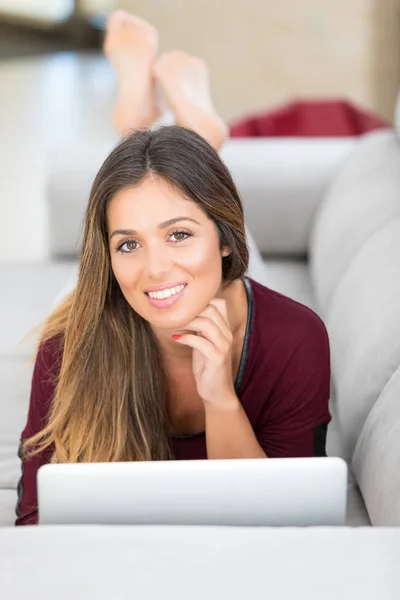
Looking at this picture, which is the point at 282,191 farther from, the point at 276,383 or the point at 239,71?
the point at 239,71

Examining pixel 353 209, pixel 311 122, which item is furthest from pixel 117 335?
pixel 311 122

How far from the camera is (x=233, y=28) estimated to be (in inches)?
207

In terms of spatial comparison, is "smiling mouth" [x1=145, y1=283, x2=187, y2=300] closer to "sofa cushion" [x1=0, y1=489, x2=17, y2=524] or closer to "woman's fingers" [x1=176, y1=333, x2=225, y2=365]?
"woman's fingers" [x1=176, y1=333, x2=225, y2=365]

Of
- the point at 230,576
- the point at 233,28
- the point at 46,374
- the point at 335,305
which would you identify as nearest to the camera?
the point at 230,576

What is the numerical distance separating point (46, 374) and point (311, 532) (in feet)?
2.06

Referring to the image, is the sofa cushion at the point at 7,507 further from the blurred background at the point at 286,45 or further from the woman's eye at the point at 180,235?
the blurred background at the point at 286,45

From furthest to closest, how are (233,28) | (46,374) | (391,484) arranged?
(233,28), (46,374), (391,484)

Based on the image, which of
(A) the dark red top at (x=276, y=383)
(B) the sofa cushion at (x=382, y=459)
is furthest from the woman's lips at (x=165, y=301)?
(B) the sofa cushion at (x=382, y=459)

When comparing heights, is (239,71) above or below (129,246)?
below

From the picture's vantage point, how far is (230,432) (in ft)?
4.55

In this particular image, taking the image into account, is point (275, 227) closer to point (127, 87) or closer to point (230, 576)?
point (127, 87)

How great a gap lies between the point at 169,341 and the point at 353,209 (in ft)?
2.44

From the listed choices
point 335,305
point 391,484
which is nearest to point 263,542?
point 391,484

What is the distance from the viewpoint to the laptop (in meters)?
1.01
